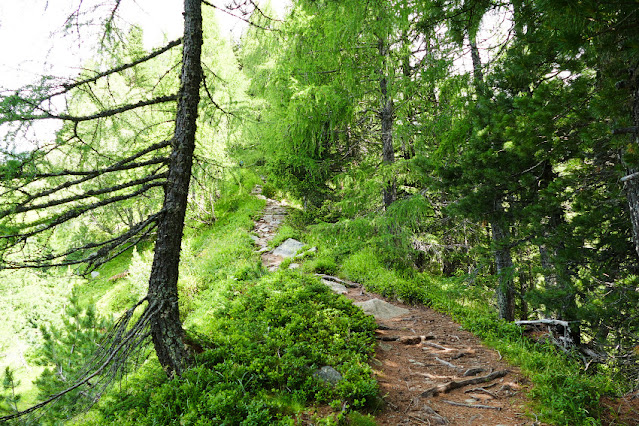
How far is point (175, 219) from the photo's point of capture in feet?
12.0

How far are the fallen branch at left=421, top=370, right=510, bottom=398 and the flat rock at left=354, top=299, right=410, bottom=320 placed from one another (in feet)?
7.93

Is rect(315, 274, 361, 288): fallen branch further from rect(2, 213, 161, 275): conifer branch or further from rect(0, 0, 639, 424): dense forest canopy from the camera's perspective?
rect(2, 213, 161, 275): conifer branch

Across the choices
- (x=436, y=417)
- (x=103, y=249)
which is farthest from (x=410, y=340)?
(x=103, y=249)

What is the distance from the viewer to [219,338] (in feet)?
14.5

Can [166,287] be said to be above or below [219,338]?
above

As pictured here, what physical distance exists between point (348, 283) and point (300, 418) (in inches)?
217

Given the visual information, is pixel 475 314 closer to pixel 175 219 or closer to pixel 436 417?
pixel 436 417

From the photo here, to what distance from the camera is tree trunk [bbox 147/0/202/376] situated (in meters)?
3.60

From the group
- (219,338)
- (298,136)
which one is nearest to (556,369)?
(219,338)

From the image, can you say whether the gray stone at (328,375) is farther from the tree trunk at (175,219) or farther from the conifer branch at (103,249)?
the conifer branch at (103,249)

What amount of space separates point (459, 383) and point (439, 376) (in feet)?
1.06

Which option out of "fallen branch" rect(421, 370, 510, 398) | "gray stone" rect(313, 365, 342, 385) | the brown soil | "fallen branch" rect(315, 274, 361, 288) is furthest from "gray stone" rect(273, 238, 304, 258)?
"fallen branch" rect(421, 370, 510, 398)

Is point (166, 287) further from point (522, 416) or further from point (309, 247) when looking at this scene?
point (309, 247)

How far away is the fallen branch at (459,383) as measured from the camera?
163 inches
